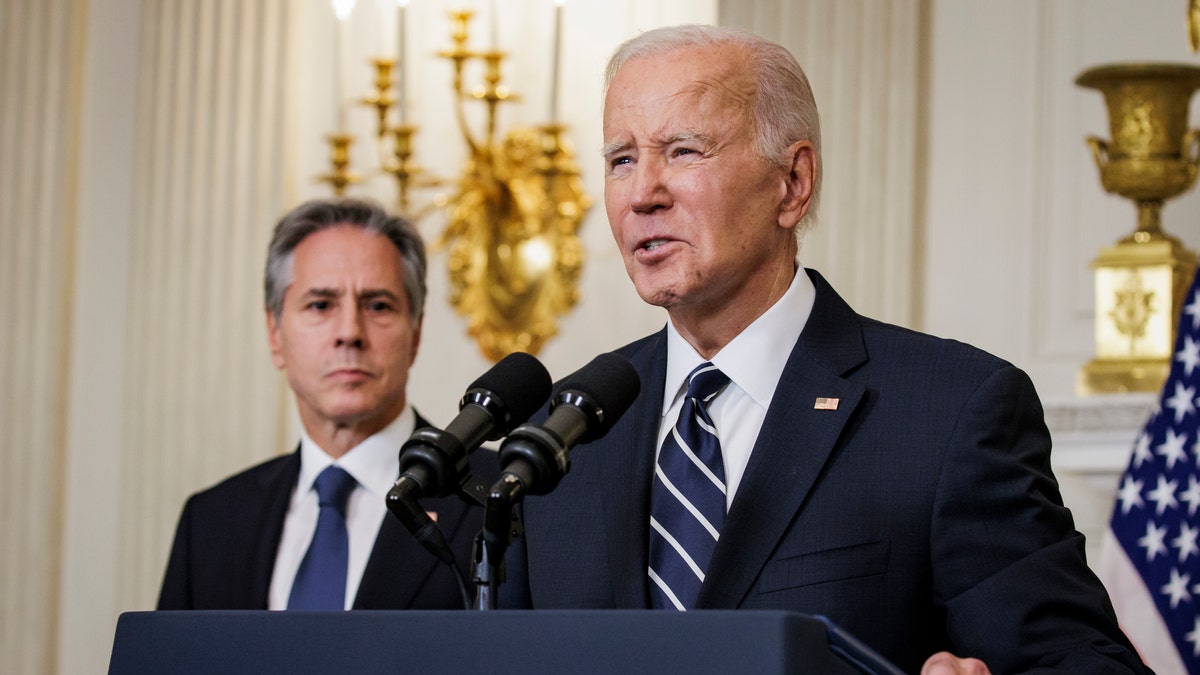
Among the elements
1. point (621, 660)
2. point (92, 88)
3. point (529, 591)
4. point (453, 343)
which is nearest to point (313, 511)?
point (529, 591)

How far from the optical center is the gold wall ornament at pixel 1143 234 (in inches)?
180

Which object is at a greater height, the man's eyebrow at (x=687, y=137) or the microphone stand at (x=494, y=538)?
the man's eyebrow at (x=687, y=137)

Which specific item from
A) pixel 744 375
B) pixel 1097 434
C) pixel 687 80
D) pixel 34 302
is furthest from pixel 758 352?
pixel 34 302

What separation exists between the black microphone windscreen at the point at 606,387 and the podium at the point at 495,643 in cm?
35

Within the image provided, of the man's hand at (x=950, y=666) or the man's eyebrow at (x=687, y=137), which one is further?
the man's eyebrow at (x=687, y=137)

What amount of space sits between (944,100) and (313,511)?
3088 mm

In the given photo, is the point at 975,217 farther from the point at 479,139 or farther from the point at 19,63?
the point at 19,63

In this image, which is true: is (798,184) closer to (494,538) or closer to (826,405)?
(826,405)

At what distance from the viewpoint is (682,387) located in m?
2.34

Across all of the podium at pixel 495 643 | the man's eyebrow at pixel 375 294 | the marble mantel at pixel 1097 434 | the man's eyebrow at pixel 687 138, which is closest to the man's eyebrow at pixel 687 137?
the man's eyebrow at pixel 687 138

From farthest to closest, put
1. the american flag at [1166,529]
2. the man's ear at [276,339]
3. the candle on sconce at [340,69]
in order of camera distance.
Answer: the candle on sconce at [340,69] → the american flag at [1166,529] → the man's ear at [276,339]

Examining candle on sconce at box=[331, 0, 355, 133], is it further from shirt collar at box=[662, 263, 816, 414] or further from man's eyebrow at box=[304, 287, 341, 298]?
shirt collar at box=[662, 263, 816, 414]

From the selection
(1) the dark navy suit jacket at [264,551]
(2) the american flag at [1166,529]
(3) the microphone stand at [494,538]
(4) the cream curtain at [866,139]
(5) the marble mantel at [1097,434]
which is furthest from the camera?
(4) the cream curtain at [866,139]

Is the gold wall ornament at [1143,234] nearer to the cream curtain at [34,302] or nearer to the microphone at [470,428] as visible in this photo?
the microphone at [470,428]
